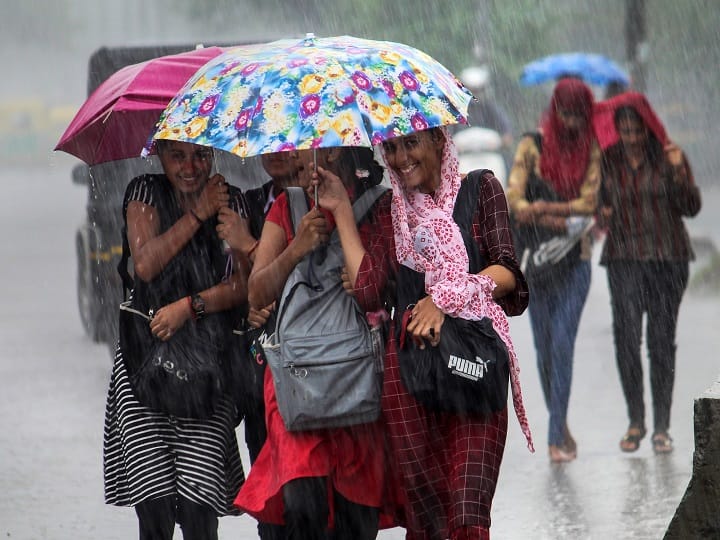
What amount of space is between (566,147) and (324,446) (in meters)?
3.75

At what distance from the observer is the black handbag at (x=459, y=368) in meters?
4.41

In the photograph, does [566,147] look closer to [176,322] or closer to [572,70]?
[176,322]

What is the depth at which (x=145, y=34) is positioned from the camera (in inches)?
1619

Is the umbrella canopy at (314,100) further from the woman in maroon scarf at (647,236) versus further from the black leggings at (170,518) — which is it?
the woman in maroon scarf at (647,236)

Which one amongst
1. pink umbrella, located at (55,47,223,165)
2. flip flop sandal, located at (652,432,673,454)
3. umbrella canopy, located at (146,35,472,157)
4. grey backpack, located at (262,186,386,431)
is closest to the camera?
umbrella canopy, located at (146,35,472,157)

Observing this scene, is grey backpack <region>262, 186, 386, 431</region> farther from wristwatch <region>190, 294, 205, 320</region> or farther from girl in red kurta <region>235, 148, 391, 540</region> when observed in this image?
wristwatch <region>190, 294, 205, 320</region>

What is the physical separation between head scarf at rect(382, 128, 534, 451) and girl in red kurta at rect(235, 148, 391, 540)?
14cm

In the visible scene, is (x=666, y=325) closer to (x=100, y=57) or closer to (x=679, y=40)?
(x=100, y=57)

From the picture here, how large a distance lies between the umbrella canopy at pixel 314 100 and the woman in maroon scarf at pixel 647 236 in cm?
347

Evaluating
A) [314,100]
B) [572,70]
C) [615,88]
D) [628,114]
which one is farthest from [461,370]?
[615,88]

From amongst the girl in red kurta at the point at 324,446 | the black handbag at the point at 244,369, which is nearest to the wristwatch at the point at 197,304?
the black handbag at the point at 244,369

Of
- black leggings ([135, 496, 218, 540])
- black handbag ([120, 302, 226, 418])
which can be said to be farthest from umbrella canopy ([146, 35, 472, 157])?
black leggings ([135, 496, 218, 540])

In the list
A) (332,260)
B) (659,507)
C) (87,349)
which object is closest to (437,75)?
(332,260)

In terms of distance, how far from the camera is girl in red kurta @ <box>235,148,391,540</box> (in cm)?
460
